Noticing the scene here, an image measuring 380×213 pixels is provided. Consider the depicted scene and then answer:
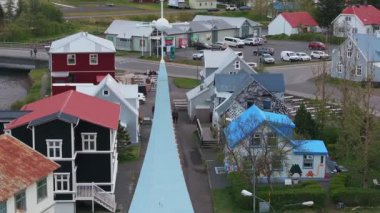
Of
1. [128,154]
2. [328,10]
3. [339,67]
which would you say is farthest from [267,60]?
[128,154]

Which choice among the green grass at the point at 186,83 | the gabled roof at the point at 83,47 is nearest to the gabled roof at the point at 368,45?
the green grass at the point at 186,83

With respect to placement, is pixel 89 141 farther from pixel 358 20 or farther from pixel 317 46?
Result: pixel 358 20

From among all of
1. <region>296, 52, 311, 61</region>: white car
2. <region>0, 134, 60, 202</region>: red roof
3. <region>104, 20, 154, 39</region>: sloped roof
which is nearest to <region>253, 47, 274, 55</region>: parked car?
<region>296, 52, 311, 61</region>: white car

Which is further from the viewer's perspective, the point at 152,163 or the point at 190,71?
the point at 190,71

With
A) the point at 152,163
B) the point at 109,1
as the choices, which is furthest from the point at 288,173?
the point at 109,1

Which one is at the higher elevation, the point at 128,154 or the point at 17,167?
the point at 17,167

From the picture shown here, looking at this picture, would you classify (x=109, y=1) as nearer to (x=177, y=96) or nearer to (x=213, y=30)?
(x=213, y=30)
